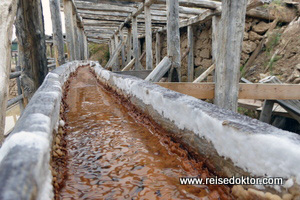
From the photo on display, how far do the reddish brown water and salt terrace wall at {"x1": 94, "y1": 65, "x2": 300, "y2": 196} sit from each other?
0.59ft

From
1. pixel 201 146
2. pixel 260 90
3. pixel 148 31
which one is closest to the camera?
pixel 201 146

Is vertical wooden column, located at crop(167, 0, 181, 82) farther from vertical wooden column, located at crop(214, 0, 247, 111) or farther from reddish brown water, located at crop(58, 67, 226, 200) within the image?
reddish brown water, located at crop(58, 67, 226, 200)

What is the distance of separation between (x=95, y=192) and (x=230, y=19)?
267 centimetres

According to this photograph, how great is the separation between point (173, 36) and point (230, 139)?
3.36 m

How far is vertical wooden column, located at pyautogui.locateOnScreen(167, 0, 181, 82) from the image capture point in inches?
162

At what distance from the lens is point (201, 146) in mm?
1408

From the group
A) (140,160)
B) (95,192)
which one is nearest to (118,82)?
(140,160)

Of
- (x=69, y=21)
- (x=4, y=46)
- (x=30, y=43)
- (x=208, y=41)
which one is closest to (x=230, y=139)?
(x=4, y=46)

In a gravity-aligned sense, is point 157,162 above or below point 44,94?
below

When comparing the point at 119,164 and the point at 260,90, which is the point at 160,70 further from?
the point at 119,164

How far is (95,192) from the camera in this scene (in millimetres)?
1160

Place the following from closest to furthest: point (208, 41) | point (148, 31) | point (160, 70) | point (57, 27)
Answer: point (160, 70), point (57, 27), point (148, 31), point (208, 41)

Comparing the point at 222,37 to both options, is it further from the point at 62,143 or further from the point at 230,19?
the point at 62,143

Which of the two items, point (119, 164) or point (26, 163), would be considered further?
point (119, 164)
